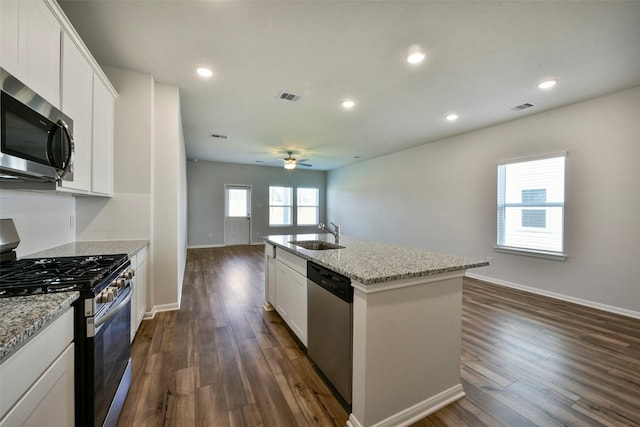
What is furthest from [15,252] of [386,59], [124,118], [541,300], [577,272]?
[577,272]

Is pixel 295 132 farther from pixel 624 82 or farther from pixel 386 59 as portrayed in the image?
pixel 624 82

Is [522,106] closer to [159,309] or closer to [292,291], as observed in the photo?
[292,291]

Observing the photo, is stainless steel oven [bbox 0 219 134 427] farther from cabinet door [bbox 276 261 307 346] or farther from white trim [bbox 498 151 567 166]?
white trim [bbox 498 151 567 166]

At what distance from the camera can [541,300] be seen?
357 centimetres

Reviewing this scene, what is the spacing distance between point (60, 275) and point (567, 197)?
5.16m

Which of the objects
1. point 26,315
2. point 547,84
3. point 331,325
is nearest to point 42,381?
point 26,315

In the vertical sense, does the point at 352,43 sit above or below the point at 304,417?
above

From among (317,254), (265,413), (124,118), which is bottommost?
(265,413)

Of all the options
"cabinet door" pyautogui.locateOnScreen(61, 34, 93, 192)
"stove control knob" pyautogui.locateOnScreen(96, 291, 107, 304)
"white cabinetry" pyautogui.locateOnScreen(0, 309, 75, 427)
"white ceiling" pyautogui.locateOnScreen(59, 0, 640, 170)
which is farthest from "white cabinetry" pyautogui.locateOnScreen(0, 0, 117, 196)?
"white cabinetry" pyautogui.locateOnScreen(0, 309, 75, 427)

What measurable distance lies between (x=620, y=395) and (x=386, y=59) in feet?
10.3

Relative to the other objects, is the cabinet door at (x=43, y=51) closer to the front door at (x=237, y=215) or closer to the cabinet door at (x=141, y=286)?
the cabinet door at (x=141, y=286)

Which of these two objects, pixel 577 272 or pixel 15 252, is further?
pixel 577 272

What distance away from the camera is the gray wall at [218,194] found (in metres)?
7.89

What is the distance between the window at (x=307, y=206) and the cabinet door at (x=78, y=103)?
7485 millimetres
